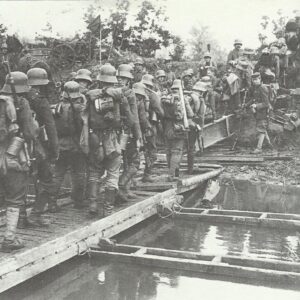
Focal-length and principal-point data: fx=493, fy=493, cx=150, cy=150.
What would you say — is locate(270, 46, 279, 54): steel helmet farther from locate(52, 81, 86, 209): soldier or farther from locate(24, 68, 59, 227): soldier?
locate(24, 68, 59, 227): soldier

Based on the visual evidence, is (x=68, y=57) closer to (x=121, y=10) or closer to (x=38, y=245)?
(x=121, y=10)

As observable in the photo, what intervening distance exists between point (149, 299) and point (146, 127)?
160 inches

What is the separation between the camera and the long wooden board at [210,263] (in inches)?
212

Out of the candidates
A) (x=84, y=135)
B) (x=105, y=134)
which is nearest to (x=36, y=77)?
(x=84, y=135)

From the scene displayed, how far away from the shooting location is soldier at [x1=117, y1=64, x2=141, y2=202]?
733cm

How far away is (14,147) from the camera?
5199mm

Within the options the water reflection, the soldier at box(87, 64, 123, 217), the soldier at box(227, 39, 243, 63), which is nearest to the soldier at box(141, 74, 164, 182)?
the water reflection

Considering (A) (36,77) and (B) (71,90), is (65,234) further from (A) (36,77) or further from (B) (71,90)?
(B) (71,90)

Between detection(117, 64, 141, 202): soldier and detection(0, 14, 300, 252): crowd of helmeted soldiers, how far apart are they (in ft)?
0.05

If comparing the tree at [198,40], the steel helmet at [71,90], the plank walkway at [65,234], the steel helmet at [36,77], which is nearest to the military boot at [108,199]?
the plank walkway at [65,234]

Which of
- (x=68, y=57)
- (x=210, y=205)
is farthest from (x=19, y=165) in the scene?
(x=68, y=57)

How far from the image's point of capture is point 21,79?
17.4 feet

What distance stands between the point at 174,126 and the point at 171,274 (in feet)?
14.5

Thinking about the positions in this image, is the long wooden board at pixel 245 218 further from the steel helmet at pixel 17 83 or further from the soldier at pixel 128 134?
the steel helmet at pixel 17 83
